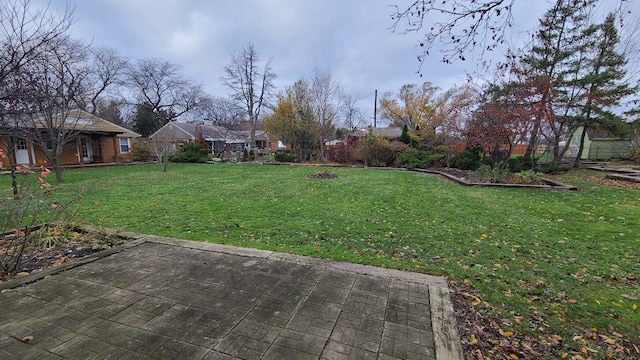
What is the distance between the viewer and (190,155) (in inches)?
859

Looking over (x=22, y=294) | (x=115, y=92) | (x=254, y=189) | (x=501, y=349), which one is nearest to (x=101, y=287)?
(x=22, y=294)

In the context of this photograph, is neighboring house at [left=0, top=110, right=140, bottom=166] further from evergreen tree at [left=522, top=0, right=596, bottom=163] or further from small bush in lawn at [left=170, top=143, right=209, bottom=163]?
evergreen tree at [left=522, top=0, right=596, bottom=163]

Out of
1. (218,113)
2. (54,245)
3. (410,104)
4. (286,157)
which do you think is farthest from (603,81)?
(218,113)

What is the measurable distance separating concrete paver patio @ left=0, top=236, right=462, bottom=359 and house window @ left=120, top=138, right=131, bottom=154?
73.6 ft

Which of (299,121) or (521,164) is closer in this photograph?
(521,164)

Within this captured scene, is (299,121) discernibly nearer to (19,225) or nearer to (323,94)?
(323,94)

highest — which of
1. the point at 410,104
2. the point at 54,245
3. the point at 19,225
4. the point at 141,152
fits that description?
the point at 410,104

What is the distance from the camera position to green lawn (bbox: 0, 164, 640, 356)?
271 centimetres

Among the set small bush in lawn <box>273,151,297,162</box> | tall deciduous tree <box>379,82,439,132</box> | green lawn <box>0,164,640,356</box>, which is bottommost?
green lawn <box>0,164,640,356</box>

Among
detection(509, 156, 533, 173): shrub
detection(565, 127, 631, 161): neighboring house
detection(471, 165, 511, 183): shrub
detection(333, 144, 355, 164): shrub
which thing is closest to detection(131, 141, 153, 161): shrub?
detection(333, 144, 355, 164): shrub

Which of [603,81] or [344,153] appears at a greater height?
[603,81]

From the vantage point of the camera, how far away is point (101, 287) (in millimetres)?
2834

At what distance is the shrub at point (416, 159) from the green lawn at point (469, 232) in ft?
24.1

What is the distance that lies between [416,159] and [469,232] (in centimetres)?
1222
